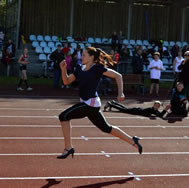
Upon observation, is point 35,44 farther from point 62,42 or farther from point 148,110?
point 148,110

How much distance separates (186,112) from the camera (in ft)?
44.0

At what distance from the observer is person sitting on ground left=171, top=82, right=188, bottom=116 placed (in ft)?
43.9

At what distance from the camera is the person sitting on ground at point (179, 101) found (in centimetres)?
1338

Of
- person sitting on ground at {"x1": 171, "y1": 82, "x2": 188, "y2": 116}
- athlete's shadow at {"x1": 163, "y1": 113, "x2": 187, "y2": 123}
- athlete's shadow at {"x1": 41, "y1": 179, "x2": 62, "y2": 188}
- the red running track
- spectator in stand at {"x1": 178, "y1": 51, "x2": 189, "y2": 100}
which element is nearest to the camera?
athlete's shadow at {"x1": 41, "y1": 179, "x2": 62, "y2": 188}

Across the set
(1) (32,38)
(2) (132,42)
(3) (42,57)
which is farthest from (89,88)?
(2) (132,42)

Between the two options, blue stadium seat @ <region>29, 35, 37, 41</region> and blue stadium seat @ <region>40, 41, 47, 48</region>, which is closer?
blue stadium seat @ <region>40, 41, 47, 48</region>

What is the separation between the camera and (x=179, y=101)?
13500mm

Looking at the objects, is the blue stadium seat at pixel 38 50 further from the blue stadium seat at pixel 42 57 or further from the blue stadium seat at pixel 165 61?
the blue stadium seat at pixel 165 61

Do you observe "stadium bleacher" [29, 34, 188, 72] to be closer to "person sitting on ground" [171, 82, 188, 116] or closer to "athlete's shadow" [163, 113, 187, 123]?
"person sitting on ground" [171, 82, 188, 116]

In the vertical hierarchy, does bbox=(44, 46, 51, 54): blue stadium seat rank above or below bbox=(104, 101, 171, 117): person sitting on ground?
above

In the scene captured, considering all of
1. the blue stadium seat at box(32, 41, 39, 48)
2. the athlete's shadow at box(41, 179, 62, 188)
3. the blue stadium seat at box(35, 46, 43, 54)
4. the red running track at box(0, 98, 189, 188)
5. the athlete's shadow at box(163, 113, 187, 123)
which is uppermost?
the blue stadium seat at box(32, 41, 39, 48)

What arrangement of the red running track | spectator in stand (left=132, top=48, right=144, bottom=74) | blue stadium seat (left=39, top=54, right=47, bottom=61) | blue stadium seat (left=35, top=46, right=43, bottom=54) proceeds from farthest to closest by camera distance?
blue stadium seat (left=35, top=46, right=43, bottom=54), blue stadium seat (left=39, top=54, right=47, bottom=61), spectator in stand (left=132, top=48, right=144, bottom=74), the red running track

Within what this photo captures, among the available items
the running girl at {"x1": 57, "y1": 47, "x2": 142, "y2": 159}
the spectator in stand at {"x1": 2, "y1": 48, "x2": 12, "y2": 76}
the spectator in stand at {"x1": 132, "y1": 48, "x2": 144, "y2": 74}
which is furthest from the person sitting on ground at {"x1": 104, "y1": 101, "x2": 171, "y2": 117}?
the spectator in stand at {"x1": 2, "y1": 48, "x2": 12, "y2": 76}

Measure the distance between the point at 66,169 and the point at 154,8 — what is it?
29.5 m
